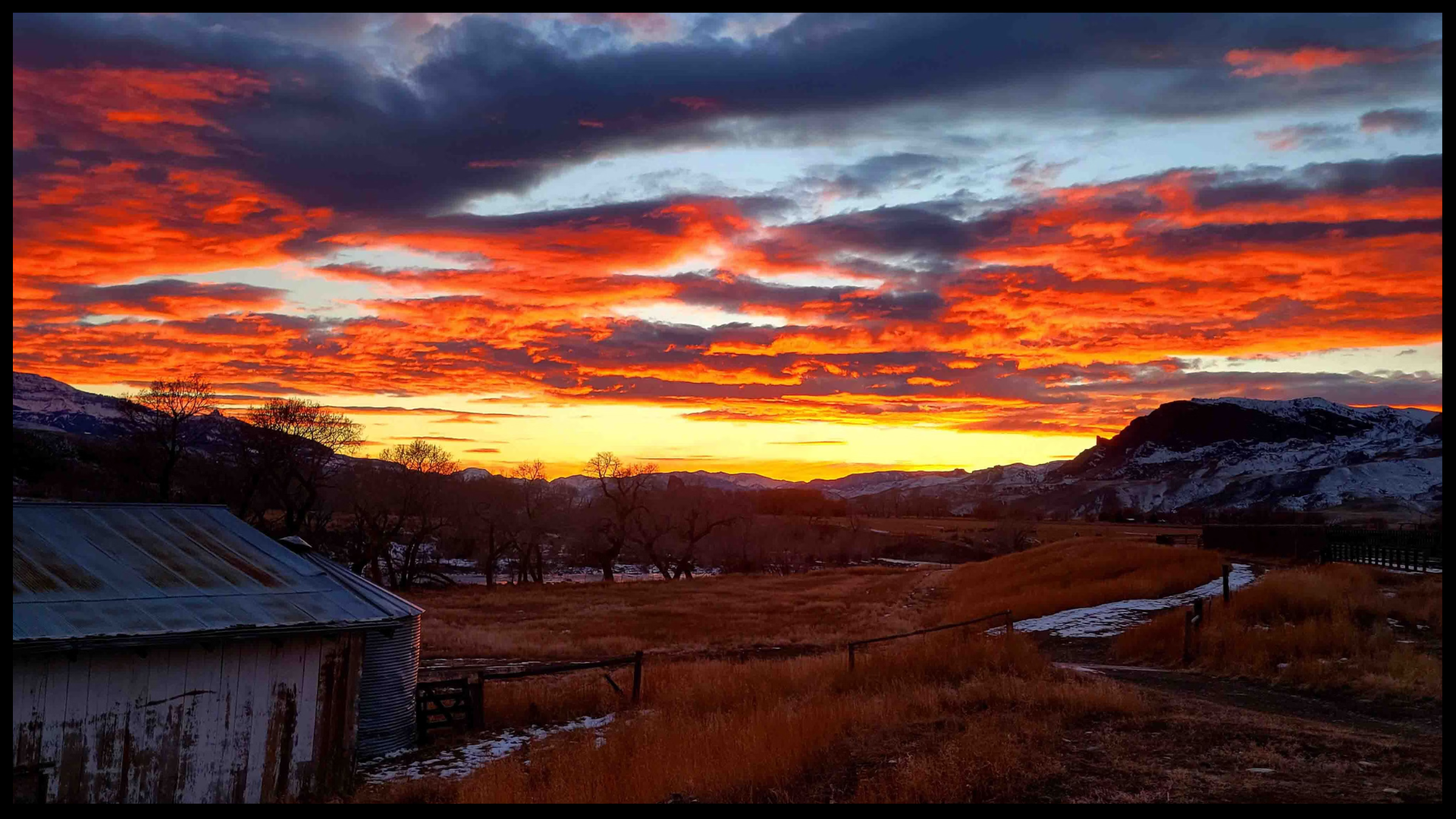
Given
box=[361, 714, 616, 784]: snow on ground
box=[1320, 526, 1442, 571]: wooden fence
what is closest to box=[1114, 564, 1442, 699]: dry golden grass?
box=[1320, 526, 1442, 571]: wooden fence

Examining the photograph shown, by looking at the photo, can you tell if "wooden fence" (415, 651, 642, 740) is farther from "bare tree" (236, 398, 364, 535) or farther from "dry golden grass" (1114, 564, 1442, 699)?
"bare tree" (236, 398, 364, 535)

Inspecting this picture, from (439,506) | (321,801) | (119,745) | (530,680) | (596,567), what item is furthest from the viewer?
(596,567)

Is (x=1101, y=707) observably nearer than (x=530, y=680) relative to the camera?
Yes

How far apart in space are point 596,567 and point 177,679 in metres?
81.8

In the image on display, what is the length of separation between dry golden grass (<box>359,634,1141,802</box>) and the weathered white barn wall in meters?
1.76

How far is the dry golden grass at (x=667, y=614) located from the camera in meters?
33.0

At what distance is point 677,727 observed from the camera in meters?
15.5

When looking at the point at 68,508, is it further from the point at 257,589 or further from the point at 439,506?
the point at 439,506

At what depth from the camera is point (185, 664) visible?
13727mm

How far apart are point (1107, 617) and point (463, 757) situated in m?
19.9

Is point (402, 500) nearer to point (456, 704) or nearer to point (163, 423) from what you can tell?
point (163, 423)

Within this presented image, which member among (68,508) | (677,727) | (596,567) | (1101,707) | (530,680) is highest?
(68,508)

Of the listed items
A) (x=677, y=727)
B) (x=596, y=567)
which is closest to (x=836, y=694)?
(x=677, y=727)

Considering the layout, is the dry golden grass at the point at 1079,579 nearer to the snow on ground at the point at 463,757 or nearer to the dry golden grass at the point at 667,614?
the dry golden grass at the point at 667,614
